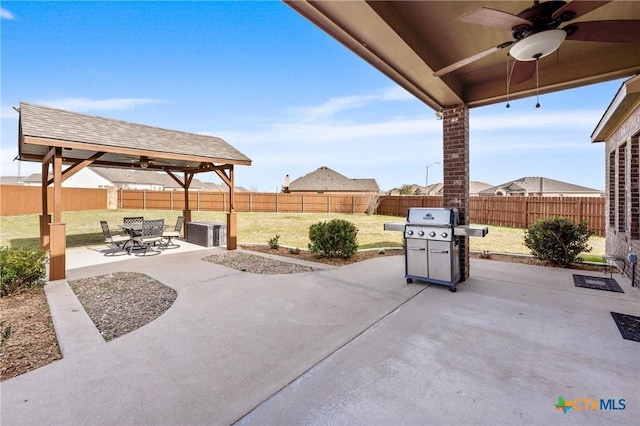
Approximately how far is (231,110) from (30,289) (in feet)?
52.2

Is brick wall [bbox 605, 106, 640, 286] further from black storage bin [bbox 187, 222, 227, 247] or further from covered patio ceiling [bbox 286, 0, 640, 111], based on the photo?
black storage bin [bbox 187, 222, 227, 247]

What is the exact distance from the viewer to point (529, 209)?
15.3 m

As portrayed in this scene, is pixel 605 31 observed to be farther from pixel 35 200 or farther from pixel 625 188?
pixel 35 200

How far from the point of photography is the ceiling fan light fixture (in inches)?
102

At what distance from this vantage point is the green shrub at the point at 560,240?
619cm

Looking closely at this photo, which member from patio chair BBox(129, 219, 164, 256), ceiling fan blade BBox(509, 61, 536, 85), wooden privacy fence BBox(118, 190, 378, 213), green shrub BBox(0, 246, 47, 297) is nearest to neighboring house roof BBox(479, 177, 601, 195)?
wooden privacy fence BBox(118, 190, 378, 213)

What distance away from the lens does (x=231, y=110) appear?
18.5 m

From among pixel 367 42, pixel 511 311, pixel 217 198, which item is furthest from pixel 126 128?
pixel 217 198

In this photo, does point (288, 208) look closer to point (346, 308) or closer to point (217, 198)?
point (217, 198)

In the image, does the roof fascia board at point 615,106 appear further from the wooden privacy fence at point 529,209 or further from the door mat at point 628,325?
the wooden privacy fence at point 529,209

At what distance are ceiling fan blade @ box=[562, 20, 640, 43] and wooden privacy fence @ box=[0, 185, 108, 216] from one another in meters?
19.4

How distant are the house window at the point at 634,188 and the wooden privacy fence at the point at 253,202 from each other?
19957 millimetres

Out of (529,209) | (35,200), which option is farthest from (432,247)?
(35,200)

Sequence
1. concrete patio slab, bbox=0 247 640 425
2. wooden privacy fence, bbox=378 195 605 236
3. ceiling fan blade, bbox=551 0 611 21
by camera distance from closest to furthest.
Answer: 1. concrete patio slab, bbox=0 247 640 425
2. ceiling fan blade, bbox=551 0 611 21
3. wooden privacy fence, bbox=378 195 605 236
